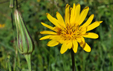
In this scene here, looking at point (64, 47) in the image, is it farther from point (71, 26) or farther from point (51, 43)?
point (71, 26)

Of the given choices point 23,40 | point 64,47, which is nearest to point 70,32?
point 64,47

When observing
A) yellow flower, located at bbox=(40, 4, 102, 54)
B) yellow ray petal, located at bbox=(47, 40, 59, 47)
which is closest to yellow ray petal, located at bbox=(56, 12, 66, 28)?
yellow flower, located at bbox=(40, 4, 102, 54)

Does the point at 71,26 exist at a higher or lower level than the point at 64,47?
higher

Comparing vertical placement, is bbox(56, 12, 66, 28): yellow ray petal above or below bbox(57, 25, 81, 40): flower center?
above

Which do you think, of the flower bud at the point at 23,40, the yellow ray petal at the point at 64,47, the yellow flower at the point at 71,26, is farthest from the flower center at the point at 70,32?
the flower bud at the point at 23,40

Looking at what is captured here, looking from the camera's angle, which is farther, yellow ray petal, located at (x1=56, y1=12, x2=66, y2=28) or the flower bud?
yellow ray petal, located at (x1=56, y1=12, x2=66, y2=28)

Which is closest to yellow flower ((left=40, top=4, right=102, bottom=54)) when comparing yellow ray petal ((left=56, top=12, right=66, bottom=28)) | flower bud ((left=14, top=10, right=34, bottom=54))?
yellow ray petal ((left=56, top=12, right=66, bottom=28))

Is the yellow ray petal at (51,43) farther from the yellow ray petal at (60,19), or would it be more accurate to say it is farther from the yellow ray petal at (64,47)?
the yellow ray petal at (60,19)

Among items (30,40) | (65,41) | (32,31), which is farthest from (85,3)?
(30,40)

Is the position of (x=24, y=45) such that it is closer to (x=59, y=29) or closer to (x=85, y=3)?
(x=59, y=29)

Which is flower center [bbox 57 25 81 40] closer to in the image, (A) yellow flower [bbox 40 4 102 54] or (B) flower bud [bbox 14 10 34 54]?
(A) yellow flower [bbox 40 4 102 54]

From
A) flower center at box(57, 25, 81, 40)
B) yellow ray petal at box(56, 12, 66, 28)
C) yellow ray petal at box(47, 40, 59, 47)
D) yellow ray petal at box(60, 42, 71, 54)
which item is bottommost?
yellow ray petal at box(60, 42, 71, 54)

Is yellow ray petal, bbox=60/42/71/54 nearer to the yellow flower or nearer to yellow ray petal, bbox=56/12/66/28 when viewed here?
the yellow flower
